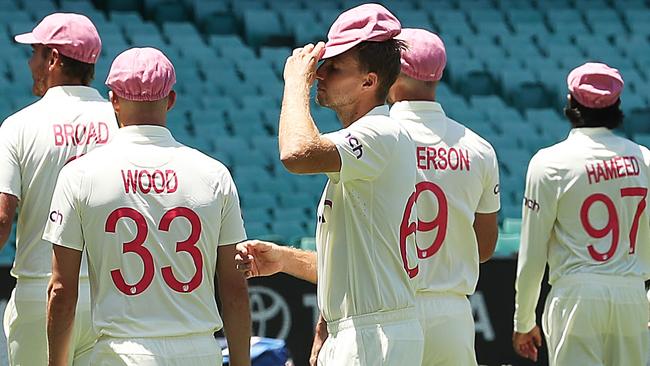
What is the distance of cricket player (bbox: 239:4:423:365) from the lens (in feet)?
13.9

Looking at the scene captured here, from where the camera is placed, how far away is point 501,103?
1484 centimetres

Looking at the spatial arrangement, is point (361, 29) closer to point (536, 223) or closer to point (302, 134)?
point (302, 134)

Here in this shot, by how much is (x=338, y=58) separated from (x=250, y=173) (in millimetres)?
8187

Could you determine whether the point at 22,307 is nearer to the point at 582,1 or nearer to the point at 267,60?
the point at 267,60

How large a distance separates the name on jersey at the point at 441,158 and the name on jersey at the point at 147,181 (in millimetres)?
1402

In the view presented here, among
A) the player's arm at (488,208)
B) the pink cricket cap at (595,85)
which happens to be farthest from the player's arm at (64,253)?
the pink cricket cap at (595,85)

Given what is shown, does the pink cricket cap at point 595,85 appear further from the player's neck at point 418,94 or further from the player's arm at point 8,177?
the player's arm at point 8,177

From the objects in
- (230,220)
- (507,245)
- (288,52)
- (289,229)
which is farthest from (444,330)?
(288,52)

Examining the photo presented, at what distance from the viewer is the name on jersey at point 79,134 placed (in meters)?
5.56

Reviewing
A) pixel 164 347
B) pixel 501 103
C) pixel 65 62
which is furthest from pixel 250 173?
pixel 164 347

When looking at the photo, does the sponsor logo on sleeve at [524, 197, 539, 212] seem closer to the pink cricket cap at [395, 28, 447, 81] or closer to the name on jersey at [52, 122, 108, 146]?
the pink cricket cap at [395, 28, 447, 81]

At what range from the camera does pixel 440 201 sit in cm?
562

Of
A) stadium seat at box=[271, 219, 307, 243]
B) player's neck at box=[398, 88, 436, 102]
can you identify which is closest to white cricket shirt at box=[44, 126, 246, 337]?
player's neck at box=[398, 88, 436, 102]

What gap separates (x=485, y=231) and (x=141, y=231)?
6.56 feet
